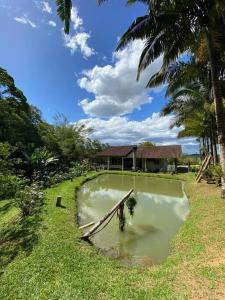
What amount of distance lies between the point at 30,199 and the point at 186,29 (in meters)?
10.3

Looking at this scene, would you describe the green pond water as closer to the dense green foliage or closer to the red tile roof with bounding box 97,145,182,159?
the dense green foliage

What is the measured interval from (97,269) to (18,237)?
3.83 m

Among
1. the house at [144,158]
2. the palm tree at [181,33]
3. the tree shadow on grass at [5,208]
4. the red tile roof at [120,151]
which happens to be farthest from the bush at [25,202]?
the red tile roof at [120,151]

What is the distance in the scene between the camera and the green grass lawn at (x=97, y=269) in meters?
4.60

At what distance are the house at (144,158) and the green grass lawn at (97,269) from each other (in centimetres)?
2180

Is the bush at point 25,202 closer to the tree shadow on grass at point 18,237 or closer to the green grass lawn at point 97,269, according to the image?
the tree shadow on grass at point 18,237

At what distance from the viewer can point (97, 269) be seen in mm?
5613

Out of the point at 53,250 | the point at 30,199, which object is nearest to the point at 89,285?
the point at 53,250

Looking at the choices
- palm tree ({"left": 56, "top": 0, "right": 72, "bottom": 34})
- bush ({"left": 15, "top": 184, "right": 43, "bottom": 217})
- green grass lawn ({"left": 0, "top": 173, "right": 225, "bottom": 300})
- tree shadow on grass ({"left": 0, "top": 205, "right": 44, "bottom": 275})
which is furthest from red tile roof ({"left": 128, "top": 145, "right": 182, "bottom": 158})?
palm tree ({"left": 56, "top": 0, "right": 72, "bottom": 34})

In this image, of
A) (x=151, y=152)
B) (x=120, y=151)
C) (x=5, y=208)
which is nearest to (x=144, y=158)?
(x=151, y=152)

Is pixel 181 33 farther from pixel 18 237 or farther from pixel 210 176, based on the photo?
pixel 210 176

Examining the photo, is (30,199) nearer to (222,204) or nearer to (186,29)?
(222,204)

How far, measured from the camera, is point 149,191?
17516mm

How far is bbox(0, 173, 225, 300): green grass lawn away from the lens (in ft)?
15.1
